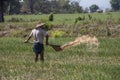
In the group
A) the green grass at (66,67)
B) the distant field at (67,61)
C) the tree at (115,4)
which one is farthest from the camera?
the tree at (115,4)

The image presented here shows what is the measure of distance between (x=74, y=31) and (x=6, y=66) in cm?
1973

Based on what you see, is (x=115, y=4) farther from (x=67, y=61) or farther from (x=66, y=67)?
Result: (x=66, y=67)

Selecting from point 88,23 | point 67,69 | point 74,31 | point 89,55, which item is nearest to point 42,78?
point 67,69

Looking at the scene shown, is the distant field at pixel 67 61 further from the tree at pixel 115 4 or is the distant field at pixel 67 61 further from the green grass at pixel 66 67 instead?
the tree at pixel 115 4

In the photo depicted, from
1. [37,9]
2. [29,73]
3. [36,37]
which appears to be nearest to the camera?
[29,73]

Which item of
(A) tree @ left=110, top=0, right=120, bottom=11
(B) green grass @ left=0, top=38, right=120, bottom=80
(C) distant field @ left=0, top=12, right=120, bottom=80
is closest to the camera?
(B) green grass @ left=0, top=38, right=120, bottom=80

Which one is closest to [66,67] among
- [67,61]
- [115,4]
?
[67,61]

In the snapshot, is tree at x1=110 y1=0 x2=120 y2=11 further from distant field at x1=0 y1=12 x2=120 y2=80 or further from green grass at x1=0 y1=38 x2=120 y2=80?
green grass at x1=0 y1=38 x2=120 y2=80

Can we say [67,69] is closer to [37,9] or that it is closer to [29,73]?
[29,73]

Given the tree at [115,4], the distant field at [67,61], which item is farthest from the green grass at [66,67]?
the tree at [115,4]

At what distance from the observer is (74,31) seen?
33.4 m

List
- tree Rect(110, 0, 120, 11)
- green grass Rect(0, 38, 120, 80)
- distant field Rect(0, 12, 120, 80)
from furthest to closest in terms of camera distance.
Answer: tree Rect(110, 0, 120, 11) → distant field Rect(0, 12, 120, 80) → green grass Rect(0, 38, 120, 80)

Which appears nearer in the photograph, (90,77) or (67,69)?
(90,77)

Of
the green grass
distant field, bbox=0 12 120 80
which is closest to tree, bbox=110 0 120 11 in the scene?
distant field, bbox=0 12 120 80
